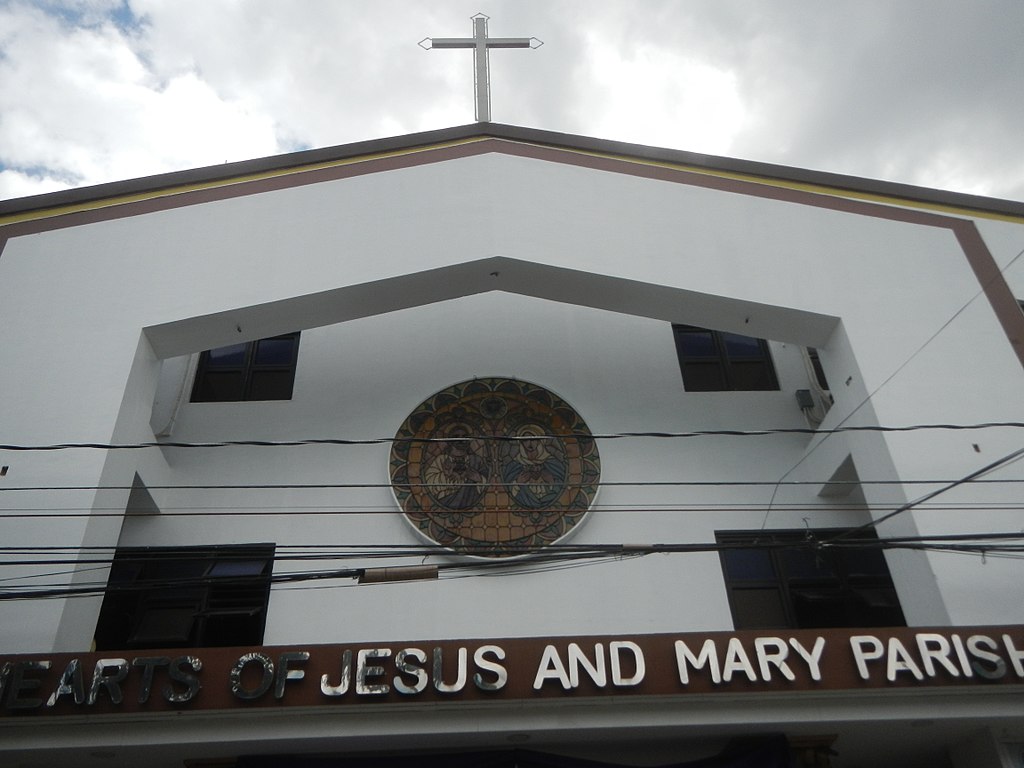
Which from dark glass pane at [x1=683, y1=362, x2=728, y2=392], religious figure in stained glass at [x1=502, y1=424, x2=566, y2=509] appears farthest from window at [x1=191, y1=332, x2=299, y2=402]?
dark glass pane at [x1=683, y1=362, x2=728, y2=392]

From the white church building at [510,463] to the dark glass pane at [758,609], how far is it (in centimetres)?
4

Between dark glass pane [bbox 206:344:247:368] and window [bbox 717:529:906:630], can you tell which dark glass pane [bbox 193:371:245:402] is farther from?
window [bbox 717:529:906:630]

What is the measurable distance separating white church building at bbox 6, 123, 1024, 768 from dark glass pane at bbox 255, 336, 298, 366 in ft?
0.21

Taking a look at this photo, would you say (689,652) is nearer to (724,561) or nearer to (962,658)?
(962,658)

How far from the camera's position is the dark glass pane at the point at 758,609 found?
412 inches

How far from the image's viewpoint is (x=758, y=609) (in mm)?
10594

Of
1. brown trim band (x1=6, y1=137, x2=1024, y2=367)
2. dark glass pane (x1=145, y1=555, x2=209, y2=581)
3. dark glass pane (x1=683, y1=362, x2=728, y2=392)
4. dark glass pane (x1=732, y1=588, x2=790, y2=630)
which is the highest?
brown trim band (x1=6, y1=137, x2=1024, y2=367)

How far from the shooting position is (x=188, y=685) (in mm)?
7691

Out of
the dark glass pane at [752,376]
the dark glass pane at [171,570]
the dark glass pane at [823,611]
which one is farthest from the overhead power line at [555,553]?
the dark glass pane at [752,376]

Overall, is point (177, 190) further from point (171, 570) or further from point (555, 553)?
point (555, 553)

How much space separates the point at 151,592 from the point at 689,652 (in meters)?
6.48

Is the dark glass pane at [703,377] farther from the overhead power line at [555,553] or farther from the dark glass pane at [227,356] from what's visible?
the dark glass pane at [227,356]

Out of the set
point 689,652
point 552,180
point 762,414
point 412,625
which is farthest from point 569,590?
point 552,180

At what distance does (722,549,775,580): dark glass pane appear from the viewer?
10.8 meters
